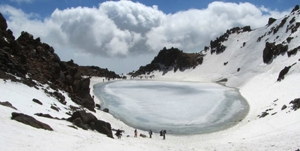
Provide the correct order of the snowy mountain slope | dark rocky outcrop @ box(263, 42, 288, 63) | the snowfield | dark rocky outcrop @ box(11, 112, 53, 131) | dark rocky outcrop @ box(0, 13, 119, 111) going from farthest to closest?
dark rocky outcrop @ box(263, 42, 288, 63) < dark rocky outcrop @ box(0, 13, 119, 111) < the snowy mountain slope < dark rocky outcrop @ box(11, 112, 53, 131) < the snowfield

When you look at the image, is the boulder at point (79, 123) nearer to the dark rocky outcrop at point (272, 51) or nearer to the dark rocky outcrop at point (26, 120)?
the dark rocky outcrop at point (26, 120)

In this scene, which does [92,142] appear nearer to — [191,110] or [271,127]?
[271,127]

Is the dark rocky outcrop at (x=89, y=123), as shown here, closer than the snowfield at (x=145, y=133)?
No

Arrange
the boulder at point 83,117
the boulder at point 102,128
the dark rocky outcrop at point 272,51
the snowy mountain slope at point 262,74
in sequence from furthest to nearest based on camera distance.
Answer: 1. the dark rocky outcrop at point 272,51
2. the snowy mountain slope at point 262,74
3. the boulder at point 83,117
4. the boulder at point 102,128

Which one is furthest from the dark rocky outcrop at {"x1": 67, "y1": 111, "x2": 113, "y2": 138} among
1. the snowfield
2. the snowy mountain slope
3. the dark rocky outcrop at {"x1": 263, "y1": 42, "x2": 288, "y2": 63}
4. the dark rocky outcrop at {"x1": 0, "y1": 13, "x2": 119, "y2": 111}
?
the dark rocky outcrop at {"x1": 263, "y1": 42, "x2": 288, "y2": 63}

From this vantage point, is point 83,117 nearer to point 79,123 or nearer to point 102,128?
point 79,123

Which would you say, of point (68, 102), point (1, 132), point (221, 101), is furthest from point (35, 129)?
point (221, 101)

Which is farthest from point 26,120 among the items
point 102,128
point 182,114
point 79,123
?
point 182,114

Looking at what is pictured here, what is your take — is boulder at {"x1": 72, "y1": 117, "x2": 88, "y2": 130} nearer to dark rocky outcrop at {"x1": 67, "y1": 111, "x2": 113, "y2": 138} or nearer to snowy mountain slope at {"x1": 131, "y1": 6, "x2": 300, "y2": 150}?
dark rocky outcrop at {"x1": 67, "y1": 111, "x2": 113, "y2": 138}

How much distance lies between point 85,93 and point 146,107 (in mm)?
12662

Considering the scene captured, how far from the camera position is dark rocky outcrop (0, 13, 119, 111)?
3966 centimetres

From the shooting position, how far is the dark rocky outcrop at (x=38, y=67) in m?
39.7

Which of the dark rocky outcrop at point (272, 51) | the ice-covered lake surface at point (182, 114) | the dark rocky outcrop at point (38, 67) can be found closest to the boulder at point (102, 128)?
the ice-covered lake surface at point (182, 114)

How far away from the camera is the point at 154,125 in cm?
4278
